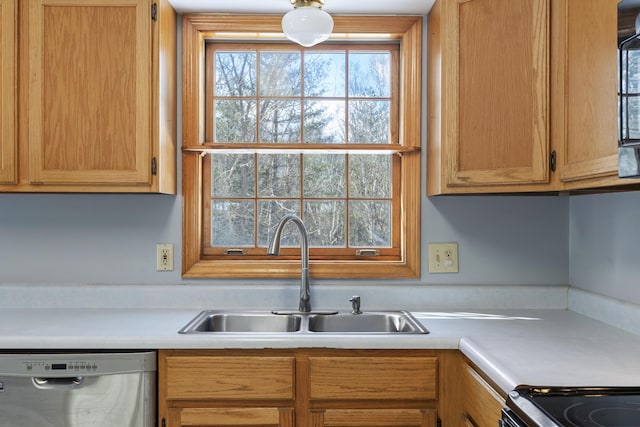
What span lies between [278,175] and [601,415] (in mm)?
1643

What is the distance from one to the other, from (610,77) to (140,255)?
1.88 metres

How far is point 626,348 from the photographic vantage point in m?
1.56

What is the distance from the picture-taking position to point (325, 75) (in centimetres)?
238

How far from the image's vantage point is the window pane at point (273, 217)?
237 cm

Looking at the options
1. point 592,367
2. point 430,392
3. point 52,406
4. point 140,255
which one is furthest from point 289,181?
point 592,367

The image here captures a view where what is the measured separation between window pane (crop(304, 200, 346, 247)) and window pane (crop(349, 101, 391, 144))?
33 centimetres

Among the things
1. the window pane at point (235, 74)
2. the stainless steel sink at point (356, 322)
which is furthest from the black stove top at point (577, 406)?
the window pane at point (235, 74)

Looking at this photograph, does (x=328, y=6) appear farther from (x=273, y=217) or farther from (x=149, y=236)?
(x=149, y=236)

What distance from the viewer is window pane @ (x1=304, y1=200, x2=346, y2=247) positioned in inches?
93.2

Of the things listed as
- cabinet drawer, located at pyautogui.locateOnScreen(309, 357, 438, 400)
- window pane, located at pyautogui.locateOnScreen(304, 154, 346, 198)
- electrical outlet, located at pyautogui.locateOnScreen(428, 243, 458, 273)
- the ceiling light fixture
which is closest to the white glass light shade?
the ceiling light fixture

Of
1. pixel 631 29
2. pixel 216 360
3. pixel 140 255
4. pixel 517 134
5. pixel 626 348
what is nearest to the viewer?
→ pixel 631 29

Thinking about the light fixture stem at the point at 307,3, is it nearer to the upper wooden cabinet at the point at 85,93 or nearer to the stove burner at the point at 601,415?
the upper wooden cabinet at the point at 85,93

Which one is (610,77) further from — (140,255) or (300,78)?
(140,255)

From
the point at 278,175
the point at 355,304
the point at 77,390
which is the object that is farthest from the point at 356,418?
the point at 278,175
